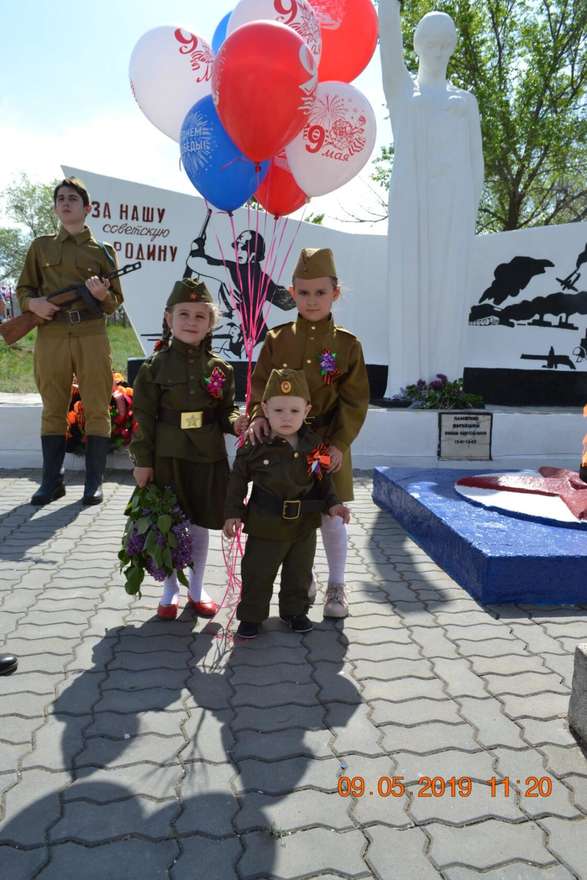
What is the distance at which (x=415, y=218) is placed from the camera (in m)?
6.41

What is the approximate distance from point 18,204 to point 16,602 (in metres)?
43.0

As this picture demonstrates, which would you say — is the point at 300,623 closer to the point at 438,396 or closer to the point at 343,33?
the point at 343,33

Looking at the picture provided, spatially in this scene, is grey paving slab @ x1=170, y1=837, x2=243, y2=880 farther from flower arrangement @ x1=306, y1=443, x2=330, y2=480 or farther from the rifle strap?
the rifle strap

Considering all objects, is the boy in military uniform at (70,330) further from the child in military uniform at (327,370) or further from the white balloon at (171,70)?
the child in military uniform at (327,370)

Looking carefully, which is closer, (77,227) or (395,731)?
(395,731)

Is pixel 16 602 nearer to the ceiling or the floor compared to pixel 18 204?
nearer to the floor

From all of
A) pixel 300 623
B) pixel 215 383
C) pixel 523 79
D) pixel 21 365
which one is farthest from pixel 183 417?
pixel 523 79

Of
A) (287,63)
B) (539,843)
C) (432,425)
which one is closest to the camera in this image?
(539,843)

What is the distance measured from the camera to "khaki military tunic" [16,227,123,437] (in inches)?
173

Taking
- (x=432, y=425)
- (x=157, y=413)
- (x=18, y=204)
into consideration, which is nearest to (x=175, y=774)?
(x=157, y=413)

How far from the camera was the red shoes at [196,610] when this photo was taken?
2799 millimetres

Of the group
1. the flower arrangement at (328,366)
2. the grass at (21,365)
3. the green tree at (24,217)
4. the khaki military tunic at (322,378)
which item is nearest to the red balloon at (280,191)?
the khaki military tunic at (322,378)

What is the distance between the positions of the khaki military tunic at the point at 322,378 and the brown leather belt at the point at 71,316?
6.73 ft

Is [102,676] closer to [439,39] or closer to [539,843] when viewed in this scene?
[539,843]
